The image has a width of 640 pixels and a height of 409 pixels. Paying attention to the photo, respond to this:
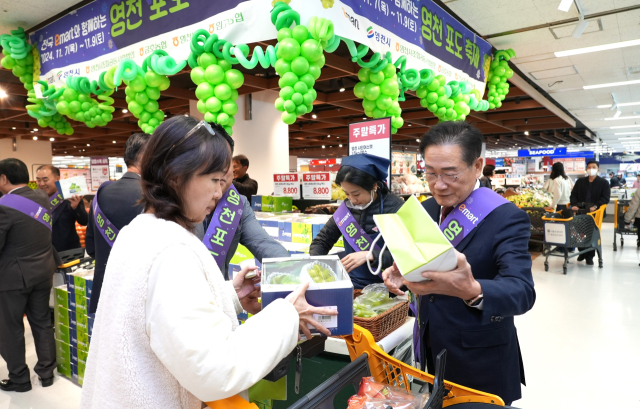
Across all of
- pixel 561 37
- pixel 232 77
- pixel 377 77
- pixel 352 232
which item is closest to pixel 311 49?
pixel 232 77

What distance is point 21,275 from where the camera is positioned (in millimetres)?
3234

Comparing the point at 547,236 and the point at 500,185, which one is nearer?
the point at 547,236

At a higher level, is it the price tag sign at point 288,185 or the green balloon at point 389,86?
the green balloon at point 389,86

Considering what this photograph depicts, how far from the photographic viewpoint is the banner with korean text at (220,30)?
3.35 m

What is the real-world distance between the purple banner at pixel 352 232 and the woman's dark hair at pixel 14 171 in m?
2.66

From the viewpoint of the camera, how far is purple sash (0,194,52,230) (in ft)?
10.4

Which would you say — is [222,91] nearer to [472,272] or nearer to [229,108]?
[229,108]

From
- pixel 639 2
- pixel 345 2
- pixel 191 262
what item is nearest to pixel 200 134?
pixel 191 262

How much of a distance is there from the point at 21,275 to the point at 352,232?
2.75 metres

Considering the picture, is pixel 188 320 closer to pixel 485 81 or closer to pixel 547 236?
pixel 485 81

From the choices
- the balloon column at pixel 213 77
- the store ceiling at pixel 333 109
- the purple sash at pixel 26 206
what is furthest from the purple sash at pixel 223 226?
the store ceiling at pixel 333 109

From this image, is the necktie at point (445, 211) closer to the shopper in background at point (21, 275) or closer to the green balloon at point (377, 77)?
the green balloon at point (377, 77)

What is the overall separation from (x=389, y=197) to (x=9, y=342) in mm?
3283

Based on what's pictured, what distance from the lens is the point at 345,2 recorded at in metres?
3.31
